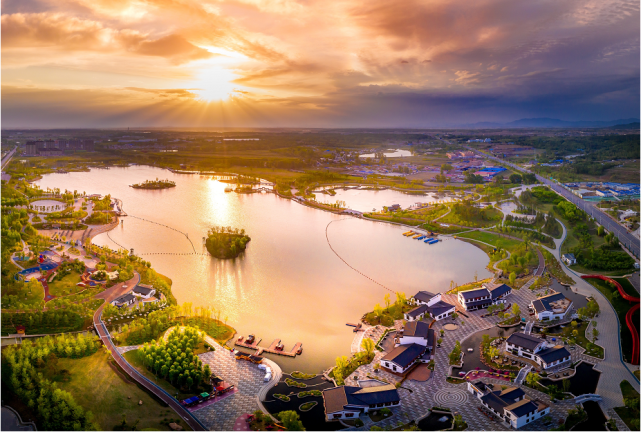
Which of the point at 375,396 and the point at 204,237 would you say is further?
the point at 204,237

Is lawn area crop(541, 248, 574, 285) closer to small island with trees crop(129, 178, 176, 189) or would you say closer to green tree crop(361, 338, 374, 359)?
green tree crop(361, 338, 374, 359)

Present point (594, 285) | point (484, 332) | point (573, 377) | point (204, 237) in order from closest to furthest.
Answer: point (573, 377)
point (484, 332)
point (594, 285)
point (204, 237)

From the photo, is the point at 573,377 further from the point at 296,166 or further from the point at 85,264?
the point at 296,166

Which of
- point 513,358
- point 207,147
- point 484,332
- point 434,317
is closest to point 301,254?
point 434,317

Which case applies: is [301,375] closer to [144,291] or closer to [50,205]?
[144,291]

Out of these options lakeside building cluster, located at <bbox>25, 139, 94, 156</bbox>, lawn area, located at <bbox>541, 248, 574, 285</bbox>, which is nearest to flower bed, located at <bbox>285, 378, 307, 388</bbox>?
lawn area, located at <bbox>541, 248, 574, 285</bbox>

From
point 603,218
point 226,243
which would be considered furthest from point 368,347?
point 603,218
